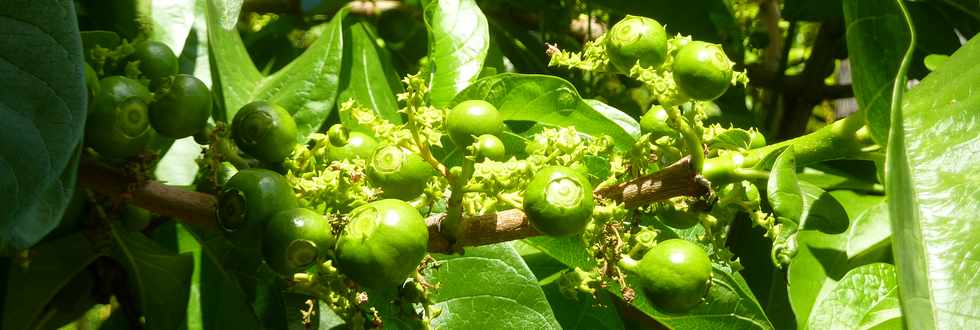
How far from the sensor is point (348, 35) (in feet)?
7.16

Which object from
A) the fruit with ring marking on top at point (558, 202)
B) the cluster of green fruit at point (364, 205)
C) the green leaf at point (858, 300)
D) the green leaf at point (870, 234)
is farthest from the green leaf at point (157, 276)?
the green leaf at point (870, 234)

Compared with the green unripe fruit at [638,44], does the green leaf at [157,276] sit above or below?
below

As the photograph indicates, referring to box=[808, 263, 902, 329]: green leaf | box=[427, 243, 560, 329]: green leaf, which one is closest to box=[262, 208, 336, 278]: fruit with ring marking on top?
box=[427, 243, 560, 329]: green leaf

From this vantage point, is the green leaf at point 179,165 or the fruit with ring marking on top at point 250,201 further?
the green leaf at point 179,165

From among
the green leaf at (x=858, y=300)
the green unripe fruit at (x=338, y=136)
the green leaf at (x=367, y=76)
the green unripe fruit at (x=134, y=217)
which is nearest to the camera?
the green unripe fruit at (x=338, y=136)

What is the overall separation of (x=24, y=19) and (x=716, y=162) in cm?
85

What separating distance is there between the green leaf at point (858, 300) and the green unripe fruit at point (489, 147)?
2.13ft

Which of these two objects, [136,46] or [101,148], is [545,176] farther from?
[136,46]

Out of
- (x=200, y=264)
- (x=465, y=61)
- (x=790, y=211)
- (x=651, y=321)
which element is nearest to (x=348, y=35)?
(x=465, y=61)

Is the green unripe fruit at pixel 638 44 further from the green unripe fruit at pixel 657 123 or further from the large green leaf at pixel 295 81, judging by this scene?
the large green leaf at pixel 295 81

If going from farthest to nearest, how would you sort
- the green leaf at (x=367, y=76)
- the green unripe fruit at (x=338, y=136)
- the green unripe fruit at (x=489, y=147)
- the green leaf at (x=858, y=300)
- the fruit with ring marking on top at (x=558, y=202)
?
the green leaf at (x=367, y=76), the green leaf at (x=858, y=300), the green unripe fruit at (x=338, y=136), the green unripe fruit at (x=489, y=147), the fruit with ring marking on top at (x=558, y=202)

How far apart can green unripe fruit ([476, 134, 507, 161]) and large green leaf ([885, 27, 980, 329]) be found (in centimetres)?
50

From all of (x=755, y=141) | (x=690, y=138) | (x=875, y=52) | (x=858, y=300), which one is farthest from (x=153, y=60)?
(x=858, y=300)

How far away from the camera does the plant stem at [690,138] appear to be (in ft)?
4.44
